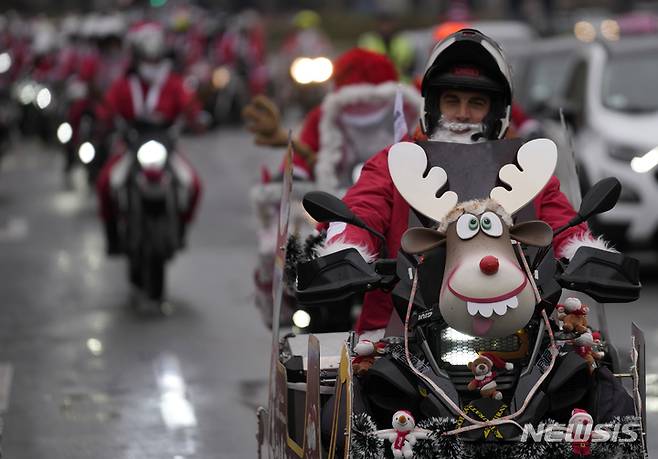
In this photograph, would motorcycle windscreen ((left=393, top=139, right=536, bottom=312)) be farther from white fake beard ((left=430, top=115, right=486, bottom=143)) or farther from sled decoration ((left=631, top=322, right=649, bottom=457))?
sled decoration ((left=631, top=322, right=649, bottom=457))

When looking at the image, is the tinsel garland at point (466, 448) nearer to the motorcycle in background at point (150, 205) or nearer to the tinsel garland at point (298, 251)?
the tinsel garland at point (298, 251)

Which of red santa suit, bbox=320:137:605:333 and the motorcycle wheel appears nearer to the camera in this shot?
red santa suit, bbox=320:137:605:333

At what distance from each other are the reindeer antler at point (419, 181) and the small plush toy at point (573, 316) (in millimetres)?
563

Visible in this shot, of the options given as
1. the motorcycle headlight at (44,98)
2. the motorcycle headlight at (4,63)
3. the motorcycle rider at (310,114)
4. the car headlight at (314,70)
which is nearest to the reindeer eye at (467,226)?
the motorcycle rider at (310,114)

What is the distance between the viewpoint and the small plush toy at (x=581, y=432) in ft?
17.4

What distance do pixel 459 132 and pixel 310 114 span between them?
4404 millimetres

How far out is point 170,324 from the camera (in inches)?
490

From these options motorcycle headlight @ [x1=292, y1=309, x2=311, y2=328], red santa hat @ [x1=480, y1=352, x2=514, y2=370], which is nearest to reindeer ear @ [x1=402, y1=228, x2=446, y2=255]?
red santa hat @ [x1=480, y1=352, x2=514, y2=370]

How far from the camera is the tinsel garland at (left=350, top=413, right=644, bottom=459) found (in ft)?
17.3

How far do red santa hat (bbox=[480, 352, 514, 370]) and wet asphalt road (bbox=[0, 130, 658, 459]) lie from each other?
2983mm

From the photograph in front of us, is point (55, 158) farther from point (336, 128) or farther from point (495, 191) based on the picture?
point (495, 191)

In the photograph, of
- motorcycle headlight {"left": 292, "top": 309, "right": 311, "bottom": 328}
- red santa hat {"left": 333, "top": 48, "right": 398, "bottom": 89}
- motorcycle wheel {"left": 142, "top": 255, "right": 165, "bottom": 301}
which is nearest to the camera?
motorcycle headlight {"left": 292, "top": 309, "right": 311, "bottom": 328}

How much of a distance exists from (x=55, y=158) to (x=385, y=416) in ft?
74.7

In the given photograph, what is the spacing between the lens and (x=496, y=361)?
5.44 m
